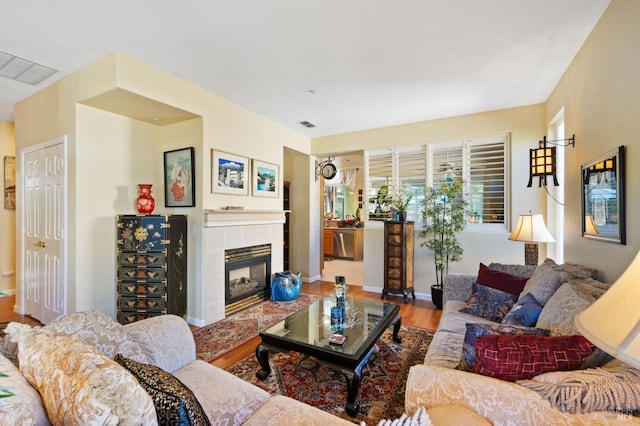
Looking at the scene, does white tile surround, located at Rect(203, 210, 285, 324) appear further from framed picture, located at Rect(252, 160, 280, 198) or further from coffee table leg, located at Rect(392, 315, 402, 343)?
coffee table leg, located at Rect(392, 315, 402, 343)

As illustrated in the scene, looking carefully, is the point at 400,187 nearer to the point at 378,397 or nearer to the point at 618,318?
the point at 378,397

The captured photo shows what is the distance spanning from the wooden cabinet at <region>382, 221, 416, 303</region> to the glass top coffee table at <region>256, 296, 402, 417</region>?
1.49m

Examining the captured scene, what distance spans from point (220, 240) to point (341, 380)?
2161 millimetres

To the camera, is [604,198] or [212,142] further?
[212,142]

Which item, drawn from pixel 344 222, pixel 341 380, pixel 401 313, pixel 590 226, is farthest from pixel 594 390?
pixel 344 222

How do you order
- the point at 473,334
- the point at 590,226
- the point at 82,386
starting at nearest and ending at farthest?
the point at 82,386 < the point at 473,334 < the point at 590,226

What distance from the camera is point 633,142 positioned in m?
1.67

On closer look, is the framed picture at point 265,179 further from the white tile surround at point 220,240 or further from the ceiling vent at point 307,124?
the ceiling vent at point 307,124

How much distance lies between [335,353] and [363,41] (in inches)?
96.3

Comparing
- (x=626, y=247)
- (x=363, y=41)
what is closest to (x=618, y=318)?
(x=626, y=247)

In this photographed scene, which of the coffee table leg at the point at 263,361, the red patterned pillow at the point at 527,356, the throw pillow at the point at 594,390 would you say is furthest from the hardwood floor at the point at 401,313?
the throw pillow at the point at 594,390

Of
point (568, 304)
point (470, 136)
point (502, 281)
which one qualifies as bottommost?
point (502, 281)

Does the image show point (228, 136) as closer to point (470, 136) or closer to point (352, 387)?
point (352, 387)

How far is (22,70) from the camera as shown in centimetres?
289
